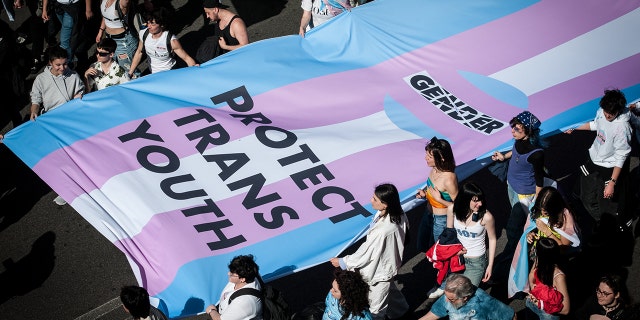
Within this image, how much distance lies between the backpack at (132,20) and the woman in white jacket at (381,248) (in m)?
4.47

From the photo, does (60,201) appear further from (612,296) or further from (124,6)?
(612,296)

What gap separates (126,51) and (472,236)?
530cm

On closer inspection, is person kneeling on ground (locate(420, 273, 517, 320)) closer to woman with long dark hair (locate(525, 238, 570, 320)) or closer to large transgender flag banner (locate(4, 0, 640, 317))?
woman with long dark hair (locate(525, 238, 570, 320))

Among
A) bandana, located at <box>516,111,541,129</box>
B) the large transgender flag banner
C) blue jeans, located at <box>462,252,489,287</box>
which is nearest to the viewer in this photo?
the large transgender flag banner

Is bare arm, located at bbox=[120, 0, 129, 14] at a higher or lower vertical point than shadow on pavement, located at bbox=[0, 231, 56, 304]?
higher

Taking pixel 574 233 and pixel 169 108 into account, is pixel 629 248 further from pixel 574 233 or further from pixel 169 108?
pixel 169 108

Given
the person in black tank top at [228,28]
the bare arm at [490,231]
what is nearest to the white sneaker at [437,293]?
the bare arm at [490,231]

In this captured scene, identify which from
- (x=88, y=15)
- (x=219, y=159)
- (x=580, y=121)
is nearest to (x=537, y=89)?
(x=580, y=121)

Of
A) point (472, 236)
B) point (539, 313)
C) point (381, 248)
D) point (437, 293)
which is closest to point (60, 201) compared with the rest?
point (381, 248)

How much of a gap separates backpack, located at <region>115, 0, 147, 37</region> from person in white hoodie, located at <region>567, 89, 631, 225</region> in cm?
536

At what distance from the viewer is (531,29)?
9.41 meters

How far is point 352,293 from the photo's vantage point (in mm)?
6598

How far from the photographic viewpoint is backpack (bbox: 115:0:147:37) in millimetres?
10555

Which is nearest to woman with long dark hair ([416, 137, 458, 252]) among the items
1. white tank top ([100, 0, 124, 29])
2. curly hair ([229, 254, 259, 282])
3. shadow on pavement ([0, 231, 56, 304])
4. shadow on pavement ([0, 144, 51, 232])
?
curly hair ([229, 254, 259, 282])
